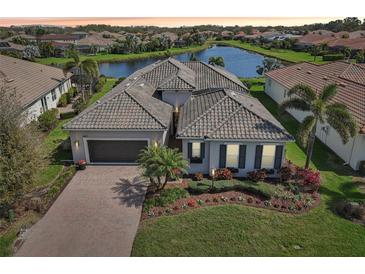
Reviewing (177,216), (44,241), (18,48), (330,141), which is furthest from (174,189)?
(18,48)

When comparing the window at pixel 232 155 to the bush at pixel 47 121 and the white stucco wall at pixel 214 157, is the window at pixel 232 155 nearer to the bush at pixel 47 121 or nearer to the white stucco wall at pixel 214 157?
the white stucco wall at pixel 214 157

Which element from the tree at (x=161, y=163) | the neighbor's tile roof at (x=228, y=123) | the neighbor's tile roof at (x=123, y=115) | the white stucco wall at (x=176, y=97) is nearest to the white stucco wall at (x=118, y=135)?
the neighbor's tile roof at (x=123, y=115)

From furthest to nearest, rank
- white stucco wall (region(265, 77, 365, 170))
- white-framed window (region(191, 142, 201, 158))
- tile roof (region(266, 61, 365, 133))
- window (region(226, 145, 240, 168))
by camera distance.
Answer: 1. tile roof (region(266, 61, 365, 133))
2. white stucco wall (region(265, 77, 365, 170))
3. white-framed window (region(191, 142, 201, 158))
4. window (region(226, 145, 240, 168))

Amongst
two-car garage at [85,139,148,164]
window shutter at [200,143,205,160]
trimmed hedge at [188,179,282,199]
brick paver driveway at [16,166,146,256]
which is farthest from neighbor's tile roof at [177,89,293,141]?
brick paver driveway at [16,166,146,256]

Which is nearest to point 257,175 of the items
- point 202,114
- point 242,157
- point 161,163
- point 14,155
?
point 242,157

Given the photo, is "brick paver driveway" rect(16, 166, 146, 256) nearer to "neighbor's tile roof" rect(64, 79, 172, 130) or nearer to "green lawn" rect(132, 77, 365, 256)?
"green lawn" rect(132, 77, 365, 256)

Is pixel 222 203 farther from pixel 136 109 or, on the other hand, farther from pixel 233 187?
pixel 136 109
